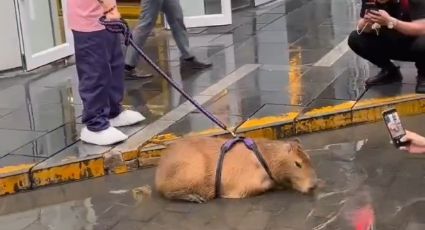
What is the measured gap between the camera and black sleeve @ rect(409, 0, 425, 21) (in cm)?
644

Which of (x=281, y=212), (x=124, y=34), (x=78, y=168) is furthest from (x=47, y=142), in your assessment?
(x=281, y=212)

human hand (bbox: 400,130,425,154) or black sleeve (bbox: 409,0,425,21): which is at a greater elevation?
black sleeve (bbox: 409,0,425,21)

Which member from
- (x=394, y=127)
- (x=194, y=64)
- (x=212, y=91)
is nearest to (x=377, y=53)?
(x=212, y=91)

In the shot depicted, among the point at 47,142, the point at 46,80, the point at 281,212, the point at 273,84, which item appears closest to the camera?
the point at 281,212

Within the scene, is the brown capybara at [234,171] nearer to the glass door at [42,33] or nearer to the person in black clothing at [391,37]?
the person in black clothing at [391,37]

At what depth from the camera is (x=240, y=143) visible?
16.7 feet

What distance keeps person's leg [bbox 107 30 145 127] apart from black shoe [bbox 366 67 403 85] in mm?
2064

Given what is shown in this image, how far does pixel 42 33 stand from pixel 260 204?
4.60 meters

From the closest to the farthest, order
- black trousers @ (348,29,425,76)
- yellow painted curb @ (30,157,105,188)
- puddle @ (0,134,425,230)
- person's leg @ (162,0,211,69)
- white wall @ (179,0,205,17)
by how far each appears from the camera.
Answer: puddle @ (0,134,425,230) → yellow painted curb @ (30,157,105,188) → black trousers @ (348,29,425,76) → person's leg @ (162,0,211,69) → white wall @ (179,0,205,17)

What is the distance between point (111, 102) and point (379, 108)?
214 centimetres

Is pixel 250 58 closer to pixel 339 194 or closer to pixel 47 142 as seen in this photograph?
pixel 47 142

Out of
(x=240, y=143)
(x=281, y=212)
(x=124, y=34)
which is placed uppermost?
(x=124, y=34)

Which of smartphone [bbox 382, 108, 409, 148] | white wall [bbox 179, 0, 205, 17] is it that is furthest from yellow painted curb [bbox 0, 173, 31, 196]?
white wall [bbox 179, 0, 205, 17]

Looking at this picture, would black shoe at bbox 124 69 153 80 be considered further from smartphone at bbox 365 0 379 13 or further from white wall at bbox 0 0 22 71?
smartphone at bbox 365 0 379 13
